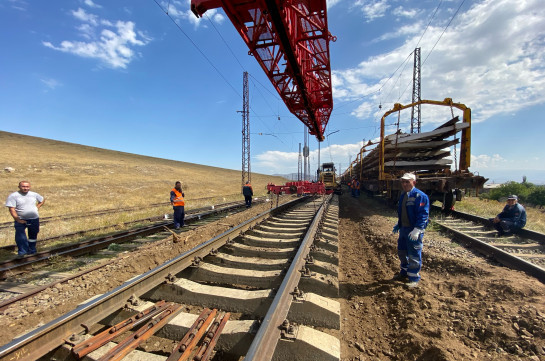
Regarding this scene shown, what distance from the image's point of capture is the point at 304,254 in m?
3.68

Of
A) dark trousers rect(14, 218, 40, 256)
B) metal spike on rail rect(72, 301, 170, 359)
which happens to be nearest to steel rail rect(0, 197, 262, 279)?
dark trousers rect(14, 218, 40, 256)

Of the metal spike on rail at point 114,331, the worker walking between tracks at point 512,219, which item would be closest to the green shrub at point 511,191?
the worker walking between tracks at point 512,219

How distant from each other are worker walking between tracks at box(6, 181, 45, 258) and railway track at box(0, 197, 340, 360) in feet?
14.9

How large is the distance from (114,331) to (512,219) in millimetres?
8463

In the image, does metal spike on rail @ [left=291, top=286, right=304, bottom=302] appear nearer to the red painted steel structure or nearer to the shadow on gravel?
the shadow on gravel

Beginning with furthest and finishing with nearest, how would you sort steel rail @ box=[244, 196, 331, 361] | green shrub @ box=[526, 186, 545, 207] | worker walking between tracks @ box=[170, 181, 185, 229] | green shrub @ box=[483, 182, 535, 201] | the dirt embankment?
green shrub @ box=[483, 182, 535, 201], green shrub @ box=[526, 186, 545, 207], worker walking between tracks @ box=[170, 181, 185, 229], the dirt embankment, steel rail @ box=[244, 196, 331, 361]

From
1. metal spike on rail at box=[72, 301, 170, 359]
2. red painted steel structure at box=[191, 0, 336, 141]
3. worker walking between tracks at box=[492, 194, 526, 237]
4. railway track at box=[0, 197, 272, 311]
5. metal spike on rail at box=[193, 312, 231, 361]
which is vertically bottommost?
railway track at box=[0, 197, 272, 311]

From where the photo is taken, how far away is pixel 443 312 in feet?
9.84

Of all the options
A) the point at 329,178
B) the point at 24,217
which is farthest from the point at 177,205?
the point at 329,178

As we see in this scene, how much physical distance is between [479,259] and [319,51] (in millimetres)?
7343

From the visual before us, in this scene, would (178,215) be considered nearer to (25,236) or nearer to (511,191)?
(25,236)

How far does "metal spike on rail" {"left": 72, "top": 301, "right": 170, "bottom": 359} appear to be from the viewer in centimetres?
197

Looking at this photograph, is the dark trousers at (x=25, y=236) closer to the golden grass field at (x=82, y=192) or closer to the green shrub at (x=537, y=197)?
the golden grass field at (x=82, y=192)

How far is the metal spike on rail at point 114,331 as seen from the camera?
1965 millimetres
